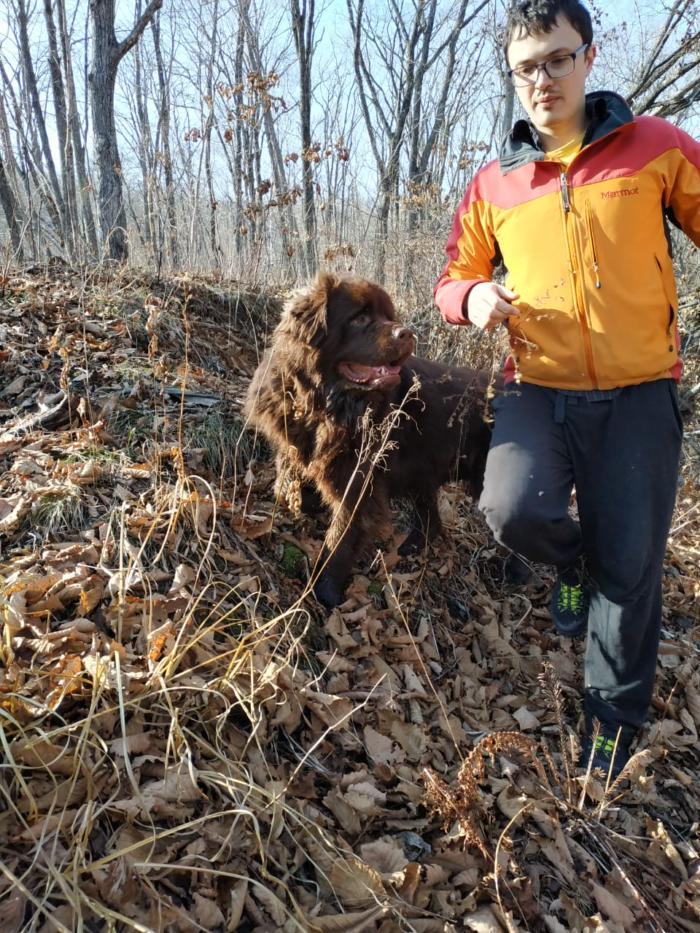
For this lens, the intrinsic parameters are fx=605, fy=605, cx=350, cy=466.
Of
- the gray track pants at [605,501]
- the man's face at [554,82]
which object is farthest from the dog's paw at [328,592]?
the man's face at [554,82]

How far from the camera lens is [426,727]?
8.75ft

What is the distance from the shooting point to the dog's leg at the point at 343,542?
10.5 ft

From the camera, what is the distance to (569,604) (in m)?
3.27

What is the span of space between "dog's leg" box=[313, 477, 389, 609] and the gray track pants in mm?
795

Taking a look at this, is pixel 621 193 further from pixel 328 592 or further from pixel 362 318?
pixel 328 592

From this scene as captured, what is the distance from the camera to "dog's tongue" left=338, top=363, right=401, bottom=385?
3.07m

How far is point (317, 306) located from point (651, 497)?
1857mm

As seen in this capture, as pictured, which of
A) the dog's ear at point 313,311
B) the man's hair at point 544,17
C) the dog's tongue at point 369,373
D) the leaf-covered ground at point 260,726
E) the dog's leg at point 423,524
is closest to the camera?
the leaf-covered ground at point 260,726

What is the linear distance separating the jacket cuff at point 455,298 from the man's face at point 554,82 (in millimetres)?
672

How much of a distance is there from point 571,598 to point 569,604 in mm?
34

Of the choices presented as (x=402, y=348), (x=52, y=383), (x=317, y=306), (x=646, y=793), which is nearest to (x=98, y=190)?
(x=52, y=383)

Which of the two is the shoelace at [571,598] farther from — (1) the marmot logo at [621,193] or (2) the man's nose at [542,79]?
(2) the man's nose at [542,79]

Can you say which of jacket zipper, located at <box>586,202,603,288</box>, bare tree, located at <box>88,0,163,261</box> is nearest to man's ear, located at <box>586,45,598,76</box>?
jacket zipper, located at <box>586,202,603,288</box>

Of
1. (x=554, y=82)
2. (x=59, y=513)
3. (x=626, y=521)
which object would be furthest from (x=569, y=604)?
(x=59, y=513)
